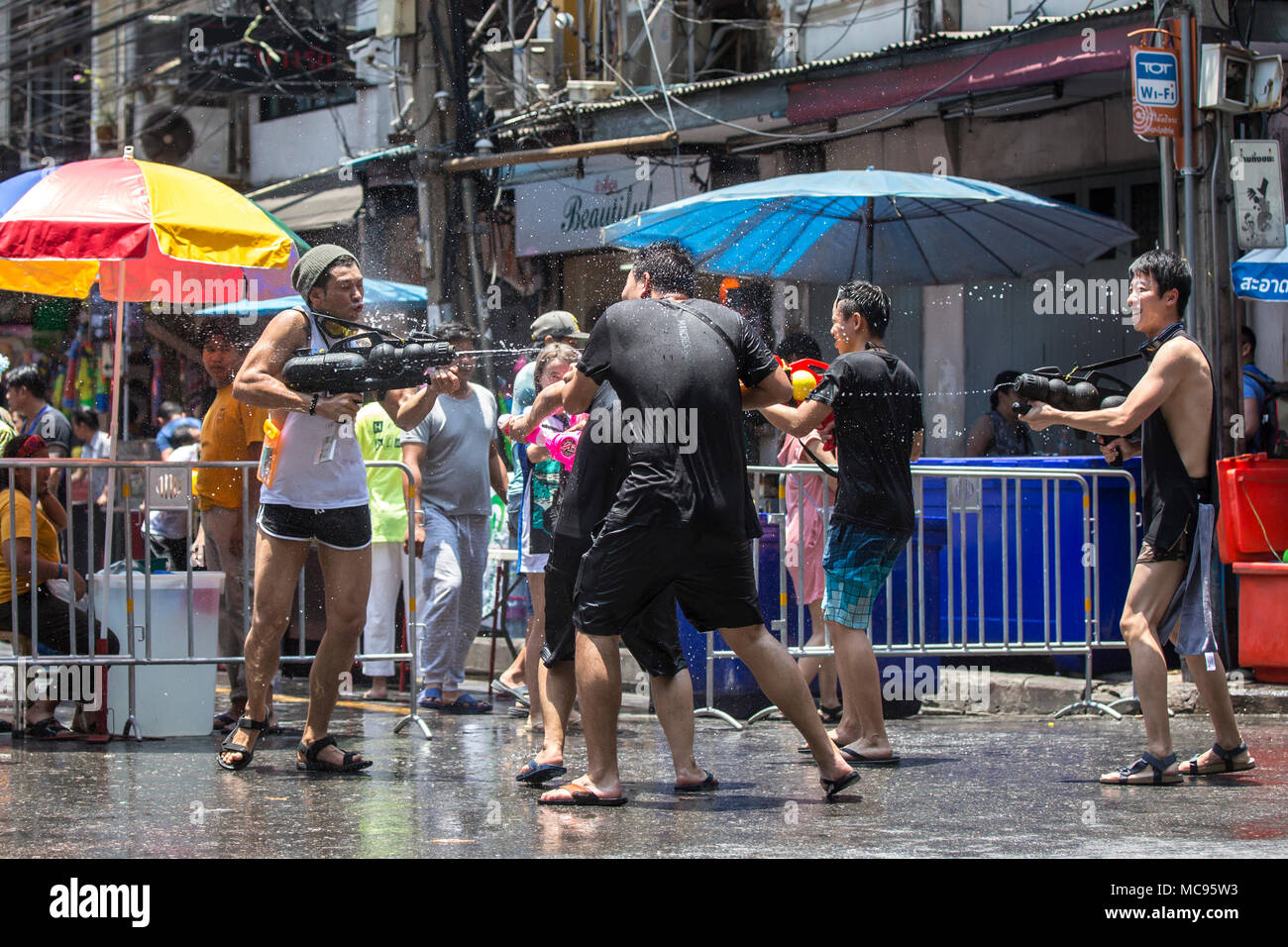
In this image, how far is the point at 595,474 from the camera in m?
5.88

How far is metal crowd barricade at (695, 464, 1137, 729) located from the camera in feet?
27.8

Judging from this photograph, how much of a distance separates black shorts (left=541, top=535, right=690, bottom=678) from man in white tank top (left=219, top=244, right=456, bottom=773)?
2.33 ft

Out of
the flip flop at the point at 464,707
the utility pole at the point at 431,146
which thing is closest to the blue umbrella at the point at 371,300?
the utility pole at the point at 431,146

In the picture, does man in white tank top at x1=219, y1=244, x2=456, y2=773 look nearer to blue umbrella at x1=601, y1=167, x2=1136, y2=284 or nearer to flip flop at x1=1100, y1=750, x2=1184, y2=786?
flip flop at x1=1100, y1=750, x2=1184, y2=786

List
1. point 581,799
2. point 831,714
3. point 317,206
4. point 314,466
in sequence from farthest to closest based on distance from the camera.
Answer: point 317,206, point 831,714, point 314,466, point 581,799

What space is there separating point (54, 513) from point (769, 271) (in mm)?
4815

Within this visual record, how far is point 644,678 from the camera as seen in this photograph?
9578 mm

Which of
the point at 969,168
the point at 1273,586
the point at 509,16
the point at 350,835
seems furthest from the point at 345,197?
the point at 350,835

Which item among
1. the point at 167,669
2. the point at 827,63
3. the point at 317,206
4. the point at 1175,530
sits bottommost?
the point at 167,669

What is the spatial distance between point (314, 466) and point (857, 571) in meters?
2.16

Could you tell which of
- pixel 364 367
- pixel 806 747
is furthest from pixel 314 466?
pixel 806 747

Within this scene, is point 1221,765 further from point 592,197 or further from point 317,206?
point 317,206

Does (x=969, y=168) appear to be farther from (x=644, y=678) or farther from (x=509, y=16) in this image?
(x=644, y=678)

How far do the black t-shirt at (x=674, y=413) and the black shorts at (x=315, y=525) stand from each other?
1232mm
